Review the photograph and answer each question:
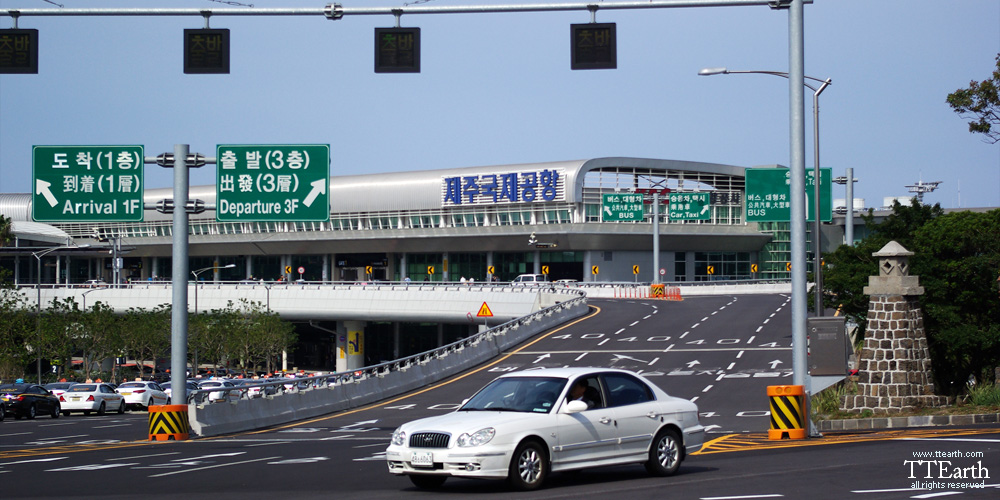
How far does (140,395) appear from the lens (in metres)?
47.7

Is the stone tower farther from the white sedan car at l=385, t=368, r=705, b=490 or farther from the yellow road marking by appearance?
the white sedan car at l=385, t=368, r=705, b=490

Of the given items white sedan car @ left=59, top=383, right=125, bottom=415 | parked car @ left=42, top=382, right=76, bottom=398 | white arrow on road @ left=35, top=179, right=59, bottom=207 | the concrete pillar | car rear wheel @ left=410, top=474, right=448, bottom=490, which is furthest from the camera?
the concrete pillar

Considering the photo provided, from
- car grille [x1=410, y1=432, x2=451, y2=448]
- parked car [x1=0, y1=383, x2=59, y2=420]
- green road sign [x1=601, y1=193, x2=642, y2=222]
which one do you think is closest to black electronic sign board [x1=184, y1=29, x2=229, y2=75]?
car grille [x1=410, y1=432, x2=451, y2=448]

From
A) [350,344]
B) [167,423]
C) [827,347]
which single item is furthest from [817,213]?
[350,344]

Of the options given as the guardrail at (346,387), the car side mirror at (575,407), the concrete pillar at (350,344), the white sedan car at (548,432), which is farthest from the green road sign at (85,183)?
the concrete pillar at (350,344)

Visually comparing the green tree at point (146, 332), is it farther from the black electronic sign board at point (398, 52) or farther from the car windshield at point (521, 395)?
the car windshield at point (521, 395)

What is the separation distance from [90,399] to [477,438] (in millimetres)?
35000

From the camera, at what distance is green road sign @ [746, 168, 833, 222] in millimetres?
36938

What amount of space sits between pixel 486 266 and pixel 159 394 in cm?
5899

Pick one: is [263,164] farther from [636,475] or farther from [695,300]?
[695,300]

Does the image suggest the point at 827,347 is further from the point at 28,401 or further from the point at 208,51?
the point at 28,401

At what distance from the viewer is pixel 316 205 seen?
24562 mm

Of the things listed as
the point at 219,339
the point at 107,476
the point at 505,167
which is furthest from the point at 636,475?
the point at 505,167

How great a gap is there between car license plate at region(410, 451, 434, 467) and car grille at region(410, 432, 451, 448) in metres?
0.09
